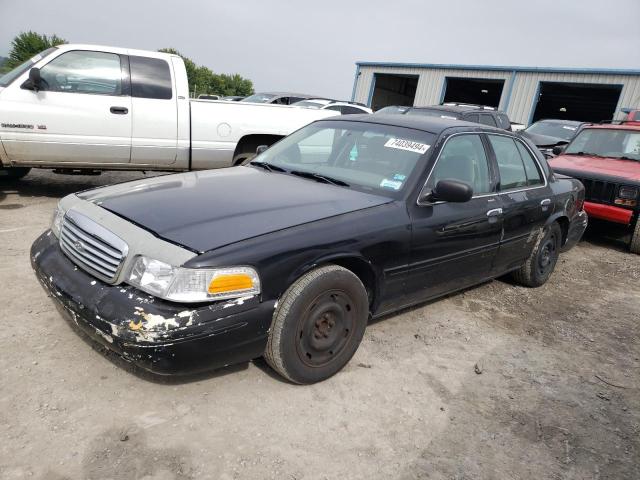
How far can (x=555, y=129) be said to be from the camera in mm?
11492

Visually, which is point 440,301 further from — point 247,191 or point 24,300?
point 24,300

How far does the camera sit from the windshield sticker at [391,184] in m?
3.24

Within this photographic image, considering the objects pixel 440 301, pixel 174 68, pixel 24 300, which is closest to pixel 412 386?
pixel 440 301

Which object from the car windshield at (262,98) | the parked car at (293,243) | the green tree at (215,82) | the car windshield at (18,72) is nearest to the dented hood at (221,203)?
the parked car at (293,243)

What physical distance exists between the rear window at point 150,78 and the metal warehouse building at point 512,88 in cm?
2019

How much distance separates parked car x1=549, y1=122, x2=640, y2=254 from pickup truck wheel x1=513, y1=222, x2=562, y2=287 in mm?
2141

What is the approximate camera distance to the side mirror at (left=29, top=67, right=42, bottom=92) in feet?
18.3

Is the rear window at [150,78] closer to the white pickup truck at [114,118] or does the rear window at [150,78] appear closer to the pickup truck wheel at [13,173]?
the white pickup truck at [114,118]

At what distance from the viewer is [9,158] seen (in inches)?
228

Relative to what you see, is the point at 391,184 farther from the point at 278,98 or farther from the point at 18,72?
the point at 278,98

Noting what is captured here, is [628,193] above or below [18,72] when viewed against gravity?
below

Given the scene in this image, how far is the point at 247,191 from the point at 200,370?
1.19 m

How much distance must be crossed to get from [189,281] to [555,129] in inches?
452

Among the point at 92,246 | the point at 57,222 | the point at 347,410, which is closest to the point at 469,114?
the point at 347,410
